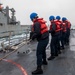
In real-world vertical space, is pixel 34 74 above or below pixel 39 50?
below

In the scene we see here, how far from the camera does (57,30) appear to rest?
925cm

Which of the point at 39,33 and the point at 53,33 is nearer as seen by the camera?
the point at 39,33

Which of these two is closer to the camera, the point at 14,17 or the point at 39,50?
the point at 39,50

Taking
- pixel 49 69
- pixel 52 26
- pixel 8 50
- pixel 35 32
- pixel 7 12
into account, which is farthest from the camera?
pixel 7 12

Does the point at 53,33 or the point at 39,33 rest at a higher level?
the point at 39,33

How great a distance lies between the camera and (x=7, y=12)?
52.4 metres

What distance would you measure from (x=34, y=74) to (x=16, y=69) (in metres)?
0.99

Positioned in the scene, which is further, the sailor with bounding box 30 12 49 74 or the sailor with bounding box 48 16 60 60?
the sailor with bounding box 48 16 60 60

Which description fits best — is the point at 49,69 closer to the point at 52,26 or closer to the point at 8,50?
the point at 52,26

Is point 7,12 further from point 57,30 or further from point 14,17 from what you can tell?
point 57,30

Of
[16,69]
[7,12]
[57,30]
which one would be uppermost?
[7,12]

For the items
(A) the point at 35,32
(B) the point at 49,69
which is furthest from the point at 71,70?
(A) the point at 35,32

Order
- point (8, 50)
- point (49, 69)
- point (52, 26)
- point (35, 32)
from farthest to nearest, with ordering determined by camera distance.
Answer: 1. point (8, 50)
2. point (52, 26)
3. point (49, 69)
4. point (35, 32)

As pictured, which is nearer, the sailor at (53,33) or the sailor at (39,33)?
the sailor at (39,33)
